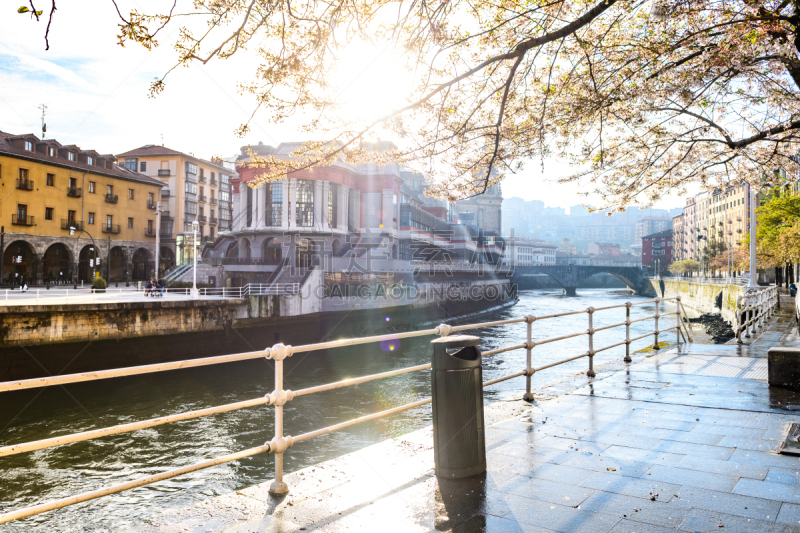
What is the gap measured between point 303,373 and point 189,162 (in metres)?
54.0

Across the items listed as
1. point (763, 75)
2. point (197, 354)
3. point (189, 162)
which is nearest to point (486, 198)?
point (189, 162)

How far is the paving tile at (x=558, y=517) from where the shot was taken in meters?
3.28

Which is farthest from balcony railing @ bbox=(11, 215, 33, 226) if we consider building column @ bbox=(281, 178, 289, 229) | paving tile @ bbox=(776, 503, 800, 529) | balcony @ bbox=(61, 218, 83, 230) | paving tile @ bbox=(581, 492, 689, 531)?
paving tile @ bbox=(776, 503, 800, 529)

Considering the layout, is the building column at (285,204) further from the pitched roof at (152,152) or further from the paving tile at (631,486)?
the paving tile at (631,486)

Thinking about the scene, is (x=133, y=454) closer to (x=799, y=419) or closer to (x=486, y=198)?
(x=799, y=419)

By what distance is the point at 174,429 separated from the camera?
13.5 m

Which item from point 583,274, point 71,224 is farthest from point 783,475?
point 583,274

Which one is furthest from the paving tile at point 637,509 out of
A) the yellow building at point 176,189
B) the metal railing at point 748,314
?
the yellow building at point 176,189

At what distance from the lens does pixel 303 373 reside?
22031 mm

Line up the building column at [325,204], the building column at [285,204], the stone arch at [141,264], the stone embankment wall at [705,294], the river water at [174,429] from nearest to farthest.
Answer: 1. the river water at [174,429]
2. the stone embankment wall at [705,294]
3. the building column at [285,204]
4. the building column at [325,204]
5. the stone arch at [141,264]

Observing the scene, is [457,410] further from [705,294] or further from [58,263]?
[705,294]

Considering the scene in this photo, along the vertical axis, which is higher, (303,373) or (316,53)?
(316,53)

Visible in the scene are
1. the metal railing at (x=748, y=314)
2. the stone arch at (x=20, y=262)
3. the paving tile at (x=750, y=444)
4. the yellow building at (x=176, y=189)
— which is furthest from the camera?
the yellow building at (x=176, y=189)

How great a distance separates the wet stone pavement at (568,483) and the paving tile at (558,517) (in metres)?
0.01
